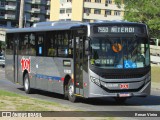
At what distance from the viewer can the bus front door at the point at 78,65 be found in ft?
63.3

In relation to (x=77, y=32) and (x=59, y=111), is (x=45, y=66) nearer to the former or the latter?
(x=77, y=32)

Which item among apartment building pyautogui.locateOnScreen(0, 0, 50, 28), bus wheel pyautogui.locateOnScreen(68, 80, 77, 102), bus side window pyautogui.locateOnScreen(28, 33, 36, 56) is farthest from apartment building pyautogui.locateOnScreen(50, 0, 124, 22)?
bus wheel pyautogui.locateOnScreen(68, 80, 77, 102)

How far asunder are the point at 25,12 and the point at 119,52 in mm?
121647

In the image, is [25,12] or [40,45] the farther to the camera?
[25,12]

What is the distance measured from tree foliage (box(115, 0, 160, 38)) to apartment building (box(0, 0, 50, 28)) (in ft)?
231

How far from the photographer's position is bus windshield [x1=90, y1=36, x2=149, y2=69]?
61.4ft

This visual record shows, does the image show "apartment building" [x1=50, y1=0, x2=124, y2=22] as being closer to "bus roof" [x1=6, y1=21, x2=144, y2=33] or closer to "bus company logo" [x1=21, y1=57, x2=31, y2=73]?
"bus company logo" [x1=21, y1=57, x2=31, y2=73]

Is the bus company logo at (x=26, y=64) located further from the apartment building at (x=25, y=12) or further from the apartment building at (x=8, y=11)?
the apartment building at (x=8, y=11)

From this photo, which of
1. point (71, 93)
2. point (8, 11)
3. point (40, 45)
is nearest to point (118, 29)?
point (71, 93)

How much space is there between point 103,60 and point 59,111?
16.1 feet

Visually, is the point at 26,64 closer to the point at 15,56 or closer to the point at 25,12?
the point at 15,56

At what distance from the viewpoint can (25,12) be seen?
13900 cm

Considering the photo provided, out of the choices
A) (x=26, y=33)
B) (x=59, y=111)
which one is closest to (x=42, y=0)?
(x=26, y=33)

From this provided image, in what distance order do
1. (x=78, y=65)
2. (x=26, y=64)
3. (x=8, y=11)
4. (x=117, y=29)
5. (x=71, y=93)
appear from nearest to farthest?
(x=117, y=29) < (x=78, y=65) < (x=71, y=93) < (x=26, y=64) < (x=8, y=11)
